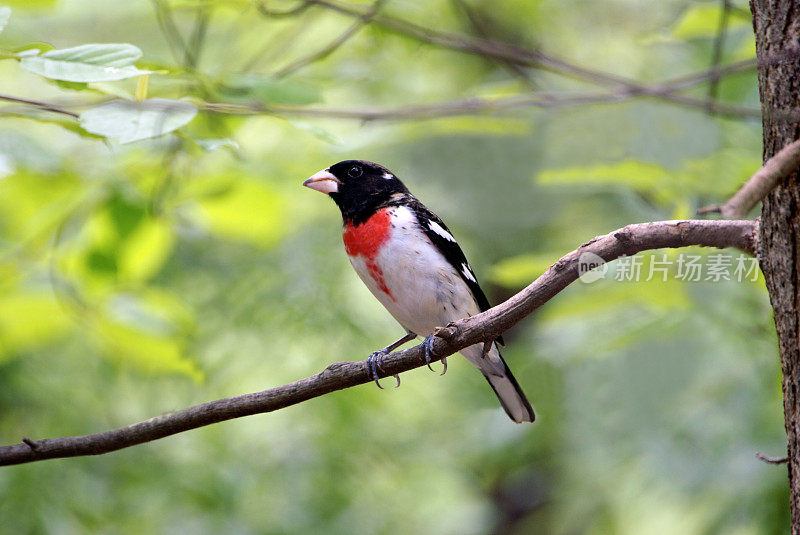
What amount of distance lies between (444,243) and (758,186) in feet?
8.02

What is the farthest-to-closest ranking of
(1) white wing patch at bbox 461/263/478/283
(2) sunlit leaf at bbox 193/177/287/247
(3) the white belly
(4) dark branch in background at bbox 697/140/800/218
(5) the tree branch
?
(2) sunlit leaf at bbox 193/177/287/247
(1) white wing patch at bbox 461/263/478/283
(3) the white belly
(5) the tree branch
(4) dark branch in background at bbox 697/140/800/218

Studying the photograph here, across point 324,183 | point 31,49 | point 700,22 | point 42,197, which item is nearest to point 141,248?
point 42,197

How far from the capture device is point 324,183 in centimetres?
387

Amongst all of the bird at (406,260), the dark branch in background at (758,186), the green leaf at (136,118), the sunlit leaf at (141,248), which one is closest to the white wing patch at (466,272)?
the bird at (406,260)

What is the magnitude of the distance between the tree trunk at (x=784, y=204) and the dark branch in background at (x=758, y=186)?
0.15 metres

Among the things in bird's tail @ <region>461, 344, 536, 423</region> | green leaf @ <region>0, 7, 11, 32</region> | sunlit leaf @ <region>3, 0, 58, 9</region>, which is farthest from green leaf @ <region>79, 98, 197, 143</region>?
bird's tail @ <region>461, 344, 536, 423</region>

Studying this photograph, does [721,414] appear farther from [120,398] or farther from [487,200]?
[120,398]

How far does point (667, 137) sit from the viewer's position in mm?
3865

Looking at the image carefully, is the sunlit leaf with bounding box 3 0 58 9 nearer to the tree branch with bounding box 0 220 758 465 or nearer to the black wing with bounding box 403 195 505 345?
the tree branch with bounding box 0 220 758 465

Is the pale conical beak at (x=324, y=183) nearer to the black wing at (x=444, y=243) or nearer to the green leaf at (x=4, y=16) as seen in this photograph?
the black wing at (x=444, y=243)

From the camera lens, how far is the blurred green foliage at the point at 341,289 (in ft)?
11.0

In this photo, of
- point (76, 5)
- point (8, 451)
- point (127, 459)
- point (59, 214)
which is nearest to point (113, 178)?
point (59, 214)

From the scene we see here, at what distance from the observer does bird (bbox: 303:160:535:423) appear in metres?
3.64

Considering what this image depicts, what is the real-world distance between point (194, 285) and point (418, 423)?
7.35 feet
